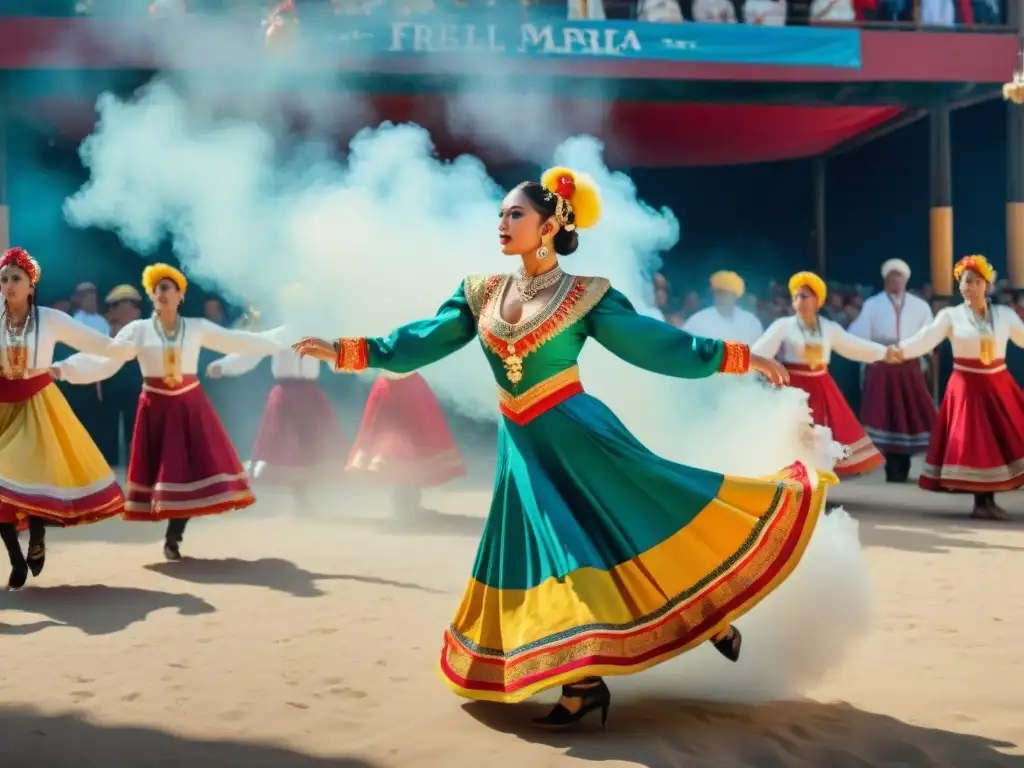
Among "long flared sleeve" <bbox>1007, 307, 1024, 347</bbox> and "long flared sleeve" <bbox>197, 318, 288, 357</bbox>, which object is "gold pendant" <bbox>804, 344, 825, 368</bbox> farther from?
"long flared sleeve" <bbox>197, 318, 288, 357</bbox>

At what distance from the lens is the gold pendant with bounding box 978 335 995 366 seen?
781 centimetres

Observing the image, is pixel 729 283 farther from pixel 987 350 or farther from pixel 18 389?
pixel 18 389

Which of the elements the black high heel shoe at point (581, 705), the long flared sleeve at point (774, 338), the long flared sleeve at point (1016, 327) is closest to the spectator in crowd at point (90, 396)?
the long flared sleeve at point (774, 338)

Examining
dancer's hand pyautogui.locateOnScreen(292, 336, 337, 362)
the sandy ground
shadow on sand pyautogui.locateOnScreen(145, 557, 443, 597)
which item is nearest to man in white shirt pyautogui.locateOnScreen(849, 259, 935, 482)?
the sandy ground

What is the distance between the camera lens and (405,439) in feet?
25.7

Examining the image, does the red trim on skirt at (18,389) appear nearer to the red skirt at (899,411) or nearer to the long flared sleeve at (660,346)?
the long flared sleeve at (660,346)

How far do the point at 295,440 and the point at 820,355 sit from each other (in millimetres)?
3557

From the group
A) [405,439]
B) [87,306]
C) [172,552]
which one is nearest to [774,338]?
[405,439]

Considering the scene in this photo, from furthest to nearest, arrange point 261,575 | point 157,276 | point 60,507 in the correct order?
point 157,276
point 261,575
point 60,507

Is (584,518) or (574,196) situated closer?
(584,518)

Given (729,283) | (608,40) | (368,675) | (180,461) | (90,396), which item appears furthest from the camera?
(608,40)

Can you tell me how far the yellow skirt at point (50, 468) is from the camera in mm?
5668

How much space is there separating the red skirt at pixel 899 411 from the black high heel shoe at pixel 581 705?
6.74 m

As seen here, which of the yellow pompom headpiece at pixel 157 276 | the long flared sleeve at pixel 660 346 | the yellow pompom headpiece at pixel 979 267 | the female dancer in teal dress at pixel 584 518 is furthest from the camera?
the yellow pompom headpiece at pixel 979 267
